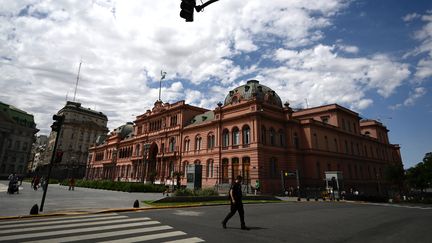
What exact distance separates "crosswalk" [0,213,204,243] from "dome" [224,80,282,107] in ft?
106

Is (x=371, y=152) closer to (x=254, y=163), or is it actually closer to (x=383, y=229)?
(x=254, y=163)

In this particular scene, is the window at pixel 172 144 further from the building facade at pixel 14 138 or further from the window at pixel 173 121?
the building facade at pixel 14 138

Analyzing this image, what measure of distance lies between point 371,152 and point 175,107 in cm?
4826

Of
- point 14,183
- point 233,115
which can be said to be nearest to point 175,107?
point 233,115

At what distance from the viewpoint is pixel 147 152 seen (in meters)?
54.8

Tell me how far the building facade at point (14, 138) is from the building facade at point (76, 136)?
30.1 feet

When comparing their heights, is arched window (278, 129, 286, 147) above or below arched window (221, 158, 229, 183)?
above

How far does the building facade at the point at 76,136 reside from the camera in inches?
3578

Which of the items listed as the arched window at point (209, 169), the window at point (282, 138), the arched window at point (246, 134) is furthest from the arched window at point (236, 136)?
the window at point (282, 138)

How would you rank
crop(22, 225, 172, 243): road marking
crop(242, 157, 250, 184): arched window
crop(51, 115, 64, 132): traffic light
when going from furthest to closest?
1. crop(242, 157, 250, 184): arched window
2. crop(51, 115, 64, 132): traffic light
3. crop(22, 225, 172, 243): road marking

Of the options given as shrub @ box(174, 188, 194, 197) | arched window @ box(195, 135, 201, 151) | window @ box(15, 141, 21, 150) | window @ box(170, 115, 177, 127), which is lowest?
shrub @ box(174, 188, 194, 197)

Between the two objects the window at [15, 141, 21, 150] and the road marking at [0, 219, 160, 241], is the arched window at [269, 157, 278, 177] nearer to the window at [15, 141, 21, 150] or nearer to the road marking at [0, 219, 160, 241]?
the road marking at [0, 219, 160, 241]

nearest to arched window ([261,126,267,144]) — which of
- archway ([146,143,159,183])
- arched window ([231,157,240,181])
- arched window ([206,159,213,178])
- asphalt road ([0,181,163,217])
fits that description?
arched window ([231,157,240,181])

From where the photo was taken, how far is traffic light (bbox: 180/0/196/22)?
7.28 m
